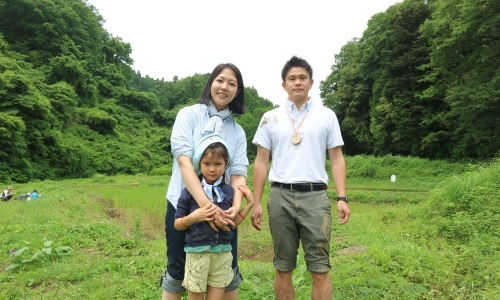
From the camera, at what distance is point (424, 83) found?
854 inches

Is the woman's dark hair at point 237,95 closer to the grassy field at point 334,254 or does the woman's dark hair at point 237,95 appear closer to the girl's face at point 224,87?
the girl's face at point 224,87

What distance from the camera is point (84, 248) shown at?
204 inches

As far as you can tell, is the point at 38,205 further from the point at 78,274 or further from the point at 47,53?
the point at 47,53

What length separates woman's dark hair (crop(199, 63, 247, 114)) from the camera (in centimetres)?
229

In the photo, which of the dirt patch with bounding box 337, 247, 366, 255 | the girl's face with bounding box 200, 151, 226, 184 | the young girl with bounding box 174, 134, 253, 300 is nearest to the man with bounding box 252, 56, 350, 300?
the young girl with bounding box 174, 134, 253, 300

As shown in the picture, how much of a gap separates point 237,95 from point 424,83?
22688 millimetres

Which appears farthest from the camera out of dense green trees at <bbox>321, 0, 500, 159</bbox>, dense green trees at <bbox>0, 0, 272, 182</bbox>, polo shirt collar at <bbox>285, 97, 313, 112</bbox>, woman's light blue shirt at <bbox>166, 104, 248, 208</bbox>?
dense green trees at <bbox>0, 0, 272, 182</bbox>

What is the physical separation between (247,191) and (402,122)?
2200 cm

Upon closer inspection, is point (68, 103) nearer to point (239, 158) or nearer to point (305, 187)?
point (239, 158)

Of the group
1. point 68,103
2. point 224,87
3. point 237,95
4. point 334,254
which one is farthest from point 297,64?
point 68,103

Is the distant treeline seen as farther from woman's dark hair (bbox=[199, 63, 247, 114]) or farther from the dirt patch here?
woman's dark hair (bbox=[199, 63, 247, 114])

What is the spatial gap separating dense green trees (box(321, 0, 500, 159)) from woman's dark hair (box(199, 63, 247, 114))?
13934mm

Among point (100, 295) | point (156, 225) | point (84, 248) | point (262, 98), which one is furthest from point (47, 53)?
point (262, 98)

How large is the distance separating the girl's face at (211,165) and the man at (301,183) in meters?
0.60
